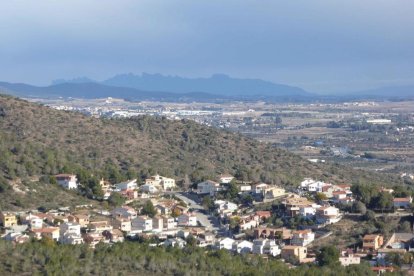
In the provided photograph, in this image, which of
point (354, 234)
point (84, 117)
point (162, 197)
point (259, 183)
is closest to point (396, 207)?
point (354, 234)

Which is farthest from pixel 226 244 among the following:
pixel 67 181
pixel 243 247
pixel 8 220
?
pixel 67 181

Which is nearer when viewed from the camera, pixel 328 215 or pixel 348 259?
pixel 348 259

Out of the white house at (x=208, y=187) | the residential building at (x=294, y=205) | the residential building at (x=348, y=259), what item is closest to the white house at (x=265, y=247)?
the residential building at (x=348, y=259)

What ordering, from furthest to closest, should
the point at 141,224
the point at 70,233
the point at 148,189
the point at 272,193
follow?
1. the point at 148,189
2. the point at 272,193
3. the point at 141,224
4. the point at 70,233

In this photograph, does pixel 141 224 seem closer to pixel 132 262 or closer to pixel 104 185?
pixel 104 185

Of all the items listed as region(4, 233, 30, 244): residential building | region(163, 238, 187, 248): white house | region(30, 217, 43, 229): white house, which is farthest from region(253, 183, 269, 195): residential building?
region(4, 233, 30, 244): residential building

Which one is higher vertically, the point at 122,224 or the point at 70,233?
the point at 70,233
